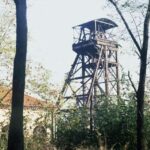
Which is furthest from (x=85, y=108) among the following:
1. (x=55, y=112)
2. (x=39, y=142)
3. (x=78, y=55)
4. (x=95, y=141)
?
(x=78, y=55)

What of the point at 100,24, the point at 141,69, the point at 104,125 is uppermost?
the point at 100,24

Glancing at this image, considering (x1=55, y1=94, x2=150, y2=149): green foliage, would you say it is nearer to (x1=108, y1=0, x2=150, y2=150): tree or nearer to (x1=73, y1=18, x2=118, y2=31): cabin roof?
(x1=108, y1=0, x2=150, y2=150): tree

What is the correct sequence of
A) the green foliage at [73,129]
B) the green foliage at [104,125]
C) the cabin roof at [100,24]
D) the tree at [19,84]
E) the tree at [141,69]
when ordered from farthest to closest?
the cabin roof at [100,24] < the green foliage at [73,129] < the green foliage at [104,125] < the tree at [141,69] < the tree at [19,84]

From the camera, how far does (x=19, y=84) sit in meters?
13.4

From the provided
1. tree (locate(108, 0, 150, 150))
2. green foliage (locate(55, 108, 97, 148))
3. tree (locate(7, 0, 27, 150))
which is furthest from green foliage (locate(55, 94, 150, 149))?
tree (locate(7, 0, 27, 150))

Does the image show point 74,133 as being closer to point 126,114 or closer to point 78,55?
point 126,114

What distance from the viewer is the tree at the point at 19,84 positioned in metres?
12.9

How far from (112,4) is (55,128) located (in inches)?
595

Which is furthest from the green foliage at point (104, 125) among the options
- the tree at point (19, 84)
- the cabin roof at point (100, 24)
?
the cabin roof at point (100, 24)

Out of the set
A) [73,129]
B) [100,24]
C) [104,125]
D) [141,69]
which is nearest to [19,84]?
[141,69]

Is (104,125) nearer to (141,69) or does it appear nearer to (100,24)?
(141,69)

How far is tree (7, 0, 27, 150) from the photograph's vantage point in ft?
42.3

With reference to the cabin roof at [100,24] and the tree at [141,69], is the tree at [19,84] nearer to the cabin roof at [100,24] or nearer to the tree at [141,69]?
the tree at [141,69]

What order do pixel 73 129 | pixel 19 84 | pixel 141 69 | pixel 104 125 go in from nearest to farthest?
pixel 19 84, pixel 141 69, pixel 104 125, pixel 73 129
